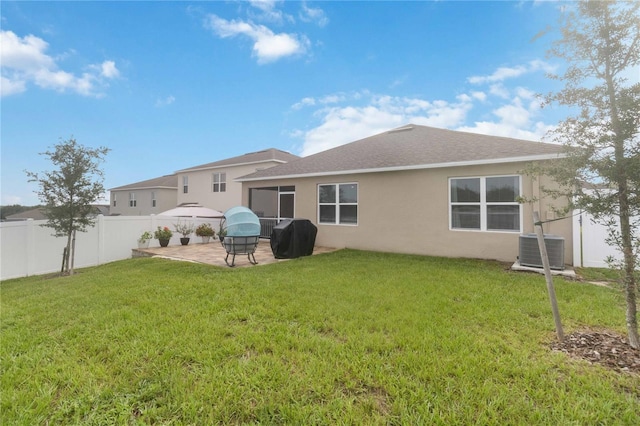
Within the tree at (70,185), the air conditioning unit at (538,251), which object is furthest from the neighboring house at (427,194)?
the tree at (70,185)

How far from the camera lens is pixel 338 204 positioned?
11680 millimetres

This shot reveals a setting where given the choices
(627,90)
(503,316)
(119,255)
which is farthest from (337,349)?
(119,255)

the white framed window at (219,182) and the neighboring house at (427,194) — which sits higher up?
the white framed window at (219,182)

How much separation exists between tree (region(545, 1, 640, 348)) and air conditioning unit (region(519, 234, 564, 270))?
417 cm

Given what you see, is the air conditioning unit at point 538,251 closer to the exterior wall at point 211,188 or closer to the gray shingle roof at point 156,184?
the exterior wall at point 211,188

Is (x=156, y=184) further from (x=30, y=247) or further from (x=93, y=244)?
(x=30, y=247)

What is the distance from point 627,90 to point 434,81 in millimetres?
10292

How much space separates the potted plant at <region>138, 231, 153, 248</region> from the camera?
38.9 feet

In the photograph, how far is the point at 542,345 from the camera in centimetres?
324

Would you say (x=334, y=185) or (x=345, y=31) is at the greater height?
(x=345, y=31)

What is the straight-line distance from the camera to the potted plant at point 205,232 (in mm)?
13750

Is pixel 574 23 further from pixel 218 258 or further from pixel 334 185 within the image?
pixel 218 258

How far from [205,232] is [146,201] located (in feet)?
56.6

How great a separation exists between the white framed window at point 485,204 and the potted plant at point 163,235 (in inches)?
459
